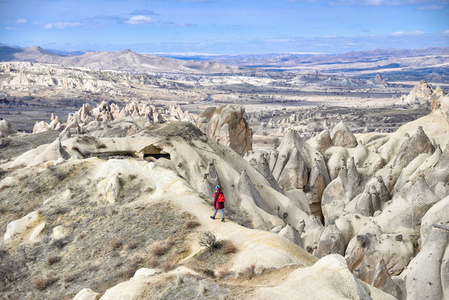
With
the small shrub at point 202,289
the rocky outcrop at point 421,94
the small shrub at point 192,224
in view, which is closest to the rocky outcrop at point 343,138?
the small shrub at point 192,224

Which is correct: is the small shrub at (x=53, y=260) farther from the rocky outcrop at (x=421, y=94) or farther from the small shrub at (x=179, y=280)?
the rocky outcrop at (x=421, y=94)

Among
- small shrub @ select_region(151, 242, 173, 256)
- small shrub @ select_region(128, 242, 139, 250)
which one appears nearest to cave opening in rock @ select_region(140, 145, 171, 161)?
small shrub @ select_region(128, 242, 139, 250)

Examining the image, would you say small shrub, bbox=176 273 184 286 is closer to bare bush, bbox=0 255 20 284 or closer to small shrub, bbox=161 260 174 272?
small shrub, bbox=161 260 174 272

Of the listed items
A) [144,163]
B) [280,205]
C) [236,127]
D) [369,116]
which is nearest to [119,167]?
[144,163]

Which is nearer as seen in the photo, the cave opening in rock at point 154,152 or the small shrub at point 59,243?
the small shrub at point 59,243

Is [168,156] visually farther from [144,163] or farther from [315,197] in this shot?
[315,197]

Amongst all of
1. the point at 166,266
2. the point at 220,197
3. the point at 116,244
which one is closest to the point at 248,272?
the point at 166,266

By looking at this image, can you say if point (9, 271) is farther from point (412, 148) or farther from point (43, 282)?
point (412, 148)
